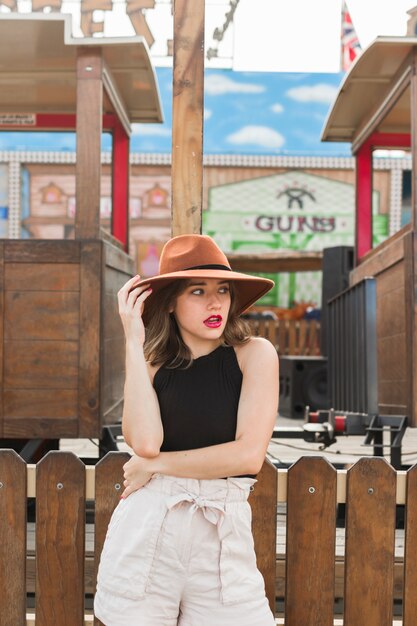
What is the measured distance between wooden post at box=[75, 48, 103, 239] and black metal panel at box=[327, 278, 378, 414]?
1897 mm

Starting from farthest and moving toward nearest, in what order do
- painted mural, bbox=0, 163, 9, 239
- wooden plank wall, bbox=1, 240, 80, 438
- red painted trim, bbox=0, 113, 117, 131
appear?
painted mural, bbox=0, 163, 9, 239
red painted trim, bbox=0, 113, 117, 131
wooden plank wall, bbox=1, 240, 80, 438

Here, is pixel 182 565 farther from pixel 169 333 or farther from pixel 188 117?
pixel 188 117

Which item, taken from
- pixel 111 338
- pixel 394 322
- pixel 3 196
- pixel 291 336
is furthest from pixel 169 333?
pixel 3 196

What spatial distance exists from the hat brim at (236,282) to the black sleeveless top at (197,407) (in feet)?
0.85

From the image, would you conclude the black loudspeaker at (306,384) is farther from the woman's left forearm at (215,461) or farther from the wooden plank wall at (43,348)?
the woman's left forearm at (215,461)

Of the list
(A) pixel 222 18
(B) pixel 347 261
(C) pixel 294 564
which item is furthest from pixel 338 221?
(C) pixel 294 564

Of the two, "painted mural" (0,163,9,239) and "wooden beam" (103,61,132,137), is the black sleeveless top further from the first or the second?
"painted mural" (0,163,9,239)

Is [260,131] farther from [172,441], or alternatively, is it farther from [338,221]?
[172,441]

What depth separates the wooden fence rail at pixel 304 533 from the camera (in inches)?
108

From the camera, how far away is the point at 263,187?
17.4 meters

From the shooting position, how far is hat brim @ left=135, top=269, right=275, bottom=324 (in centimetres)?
212

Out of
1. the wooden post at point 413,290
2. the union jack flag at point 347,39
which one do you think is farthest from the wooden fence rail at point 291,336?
the wooden post at point 413,290

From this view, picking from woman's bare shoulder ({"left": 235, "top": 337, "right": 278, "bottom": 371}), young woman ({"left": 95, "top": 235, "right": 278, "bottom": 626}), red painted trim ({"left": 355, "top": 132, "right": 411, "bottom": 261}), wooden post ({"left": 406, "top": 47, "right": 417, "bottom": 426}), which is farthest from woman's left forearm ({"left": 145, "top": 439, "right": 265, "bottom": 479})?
red painted trim ({"left": 355, "top": 132, "right": 411, "bottom": 261})

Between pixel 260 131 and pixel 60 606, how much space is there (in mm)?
17310
